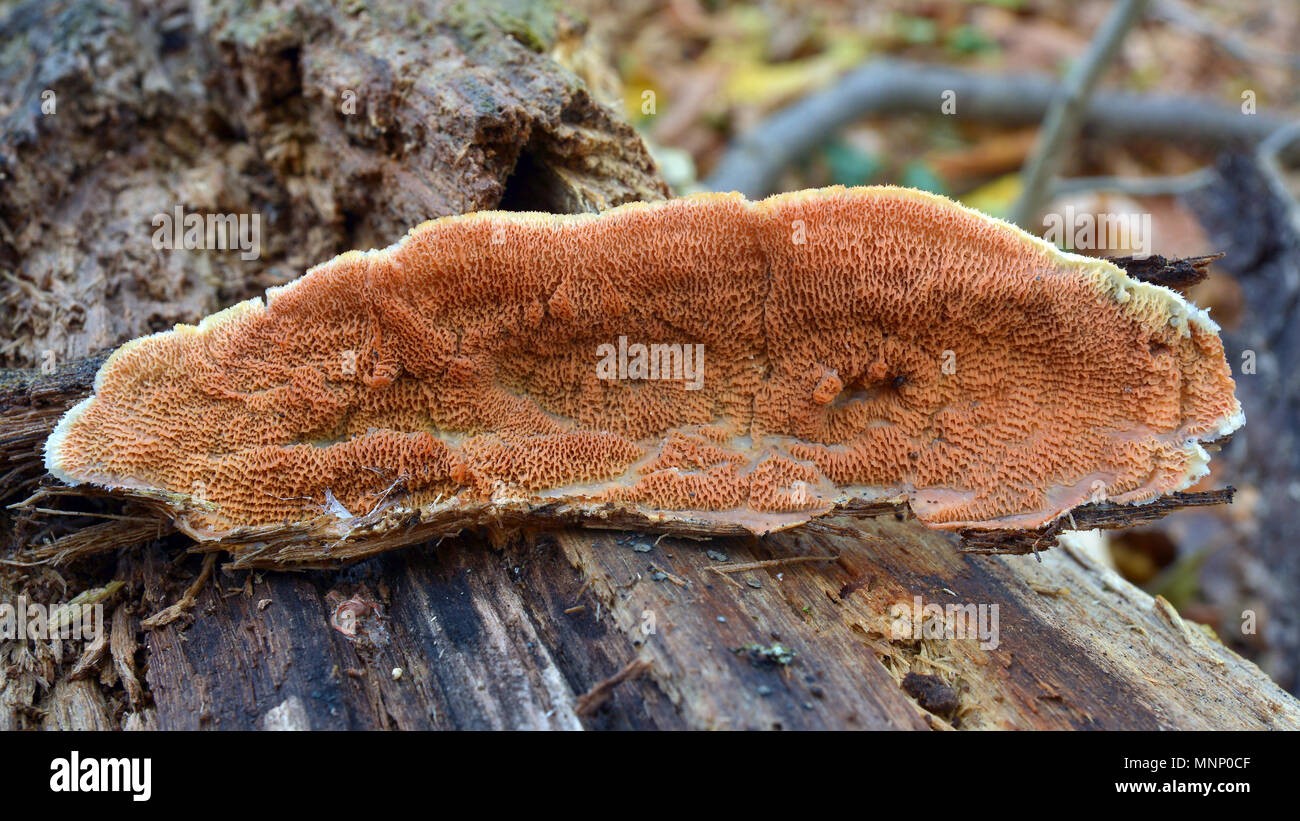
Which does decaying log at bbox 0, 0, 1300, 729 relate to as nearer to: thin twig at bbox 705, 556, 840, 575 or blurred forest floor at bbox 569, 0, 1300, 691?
thin twig at bbox 705, 556, 840, 575

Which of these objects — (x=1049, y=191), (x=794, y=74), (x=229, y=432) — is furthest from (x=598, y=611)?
(x=794, y=74)

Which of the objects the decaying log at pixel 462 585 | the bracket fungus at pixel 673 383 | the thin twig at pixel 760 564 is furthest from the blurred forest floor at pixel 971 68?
the thin twig at pixel 760 564

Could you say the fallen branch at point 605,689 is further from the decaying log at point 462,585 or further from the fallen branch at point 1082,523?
the fallen branch at point 1082,523

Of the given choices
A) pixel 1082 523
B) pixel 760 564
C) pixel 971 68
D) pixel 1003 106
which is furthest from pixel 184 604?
pixel 971 68

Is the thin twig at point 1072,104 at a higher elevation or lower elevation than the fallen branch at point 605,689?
higher

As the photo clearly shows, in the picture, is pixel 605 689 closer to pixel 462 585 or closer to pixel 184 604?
pixel 462 585

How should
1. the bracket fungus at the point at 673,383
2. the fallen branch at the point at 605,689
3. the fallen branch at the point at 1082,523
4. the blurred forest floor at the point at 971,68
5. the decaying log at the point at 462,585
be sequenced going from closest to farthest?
the fallen branch at the point at 605,689, the decaying log at the point at 462,585, the bracket fungus at the point at 673,383, the fallen branch at the point at 1082,523, the blurred forest floor at the point at 971,68

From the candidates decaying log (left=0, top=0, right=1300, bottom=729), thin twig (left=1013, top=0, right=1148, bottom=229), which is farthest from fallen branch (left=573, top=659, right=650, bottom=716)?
thin twig (left=1013, top=0, right=1148, bottom=229)

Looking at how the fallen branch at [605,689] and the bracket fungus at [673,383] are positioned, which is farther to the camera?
the bracket fungus at [673,383]

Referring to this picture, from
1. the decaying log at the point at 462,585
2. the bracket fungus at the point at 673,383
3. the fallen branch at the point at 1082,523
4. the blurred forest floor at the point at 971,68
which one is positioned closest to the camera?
the decaying log at the point at 462,585
